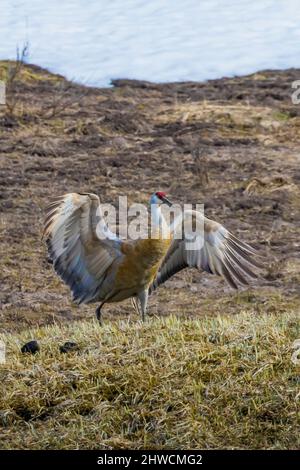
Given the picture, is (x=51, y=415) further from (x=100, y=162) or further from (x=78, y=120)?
(x=78, y=120)

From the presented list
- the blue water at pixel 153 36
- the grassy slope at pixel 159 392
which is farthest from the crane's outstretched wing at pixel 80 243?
the blue water at pixel 153 36

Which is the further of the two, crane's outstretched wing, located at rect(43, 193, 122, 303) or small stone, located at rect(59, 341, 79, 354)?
crane's outstretched wing, located at rect(43, 193, 122, 303)

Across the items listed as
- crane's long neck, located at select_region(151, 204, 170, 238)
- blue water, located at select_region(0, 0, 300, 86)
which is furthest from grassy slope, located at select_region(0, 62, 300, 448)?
crane's long neck, located at select_region(151, 204, 170, 238)

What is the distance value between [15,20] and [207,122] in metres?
5.06

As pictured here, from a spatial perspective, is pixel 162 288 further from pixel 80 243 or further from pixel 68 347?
pixel 68 347

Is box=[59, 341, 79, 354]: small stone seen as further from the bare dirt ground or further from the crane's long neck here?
the bare dirt ground

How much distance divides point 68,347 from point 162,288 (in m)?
3.86

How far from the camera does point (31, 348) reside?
25.5ft

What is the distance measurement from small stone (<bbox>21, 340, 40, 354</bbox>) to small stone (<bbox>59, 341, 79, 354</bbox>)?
0.15 m

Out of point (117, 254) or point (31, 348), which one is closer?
point (31, 348)

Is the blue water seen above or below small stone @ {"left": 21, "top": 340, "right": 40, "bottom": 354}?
above

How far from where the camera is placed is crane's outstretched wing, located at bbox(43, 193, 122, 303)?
898 cm

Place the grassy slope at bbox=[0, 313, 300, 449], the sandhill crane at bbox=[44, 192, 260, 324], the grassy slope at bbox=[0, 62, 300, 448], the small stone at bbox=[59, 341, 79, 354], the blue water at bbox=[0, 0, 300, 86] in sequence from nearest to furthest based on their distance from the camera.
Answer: the grassy slope at bbox=[0, 313, 300, 449], the grassy slope at bbox=[0, 62, 300, 448], the small stone at bbox=[59, 341, 79, 354], the sandhill crane at bbox=[44, 192, 260, 324], the blue water at bbox=[0, 0, 300, 86]

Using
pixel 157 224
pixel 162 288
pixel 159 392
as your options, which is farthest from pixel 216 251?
pixel 159 392
